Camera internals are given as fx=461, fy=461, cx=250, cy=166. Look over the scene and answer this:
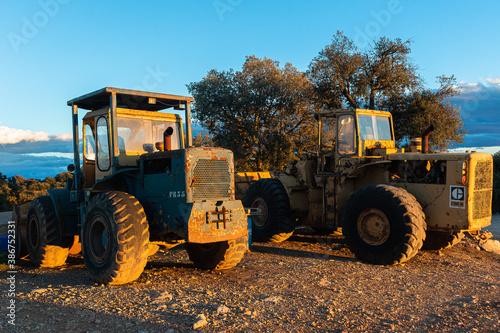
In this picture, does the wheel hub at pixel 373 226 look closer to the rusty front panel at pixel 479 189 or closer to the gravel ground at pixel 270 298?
the gravel ground at pixel 270 298

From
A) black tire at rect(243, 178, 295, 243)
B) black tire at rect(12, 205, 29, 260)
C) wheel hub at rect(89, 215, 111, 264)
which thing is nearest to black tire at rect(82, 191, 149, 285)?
wheel hub at rect(89, 215, 111, 264)

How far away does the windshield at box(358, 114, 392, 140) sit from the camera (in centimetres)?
1079

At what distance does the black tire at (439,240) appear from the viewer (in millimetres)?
9867

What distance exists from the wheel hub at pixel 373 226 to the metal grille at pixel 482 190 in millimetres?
1699

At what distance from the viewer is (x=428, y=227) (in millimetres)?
9234

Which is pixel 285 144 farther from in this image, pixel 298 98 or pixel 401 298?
pixel 401 298

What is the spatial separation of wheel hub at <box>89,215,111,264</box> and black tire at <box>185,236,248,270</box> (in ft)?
5.21

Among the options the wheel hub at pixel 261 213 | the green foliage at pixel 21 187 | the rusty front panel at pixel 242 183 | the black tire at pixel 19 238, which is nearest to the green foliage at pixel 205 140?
the green foliage at pixel 21 187

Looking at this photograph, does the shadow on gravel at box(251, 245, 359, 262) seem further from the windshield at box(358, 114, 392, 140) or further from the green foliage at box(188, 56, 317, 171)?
the green foliage at box(188, 56, 317, 171)

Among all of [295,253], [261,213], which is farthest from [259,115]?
[295,253]

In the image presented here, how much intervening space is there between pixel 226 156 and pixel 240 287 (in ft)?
6.73

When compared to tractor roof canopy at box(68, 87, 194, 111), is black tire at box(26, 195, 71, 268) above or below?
below

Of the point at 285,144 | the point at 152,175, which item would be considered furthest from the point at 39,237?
the point at 285,144

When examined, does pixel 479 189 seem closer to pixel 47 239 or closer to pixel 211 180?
pixel 211 180
